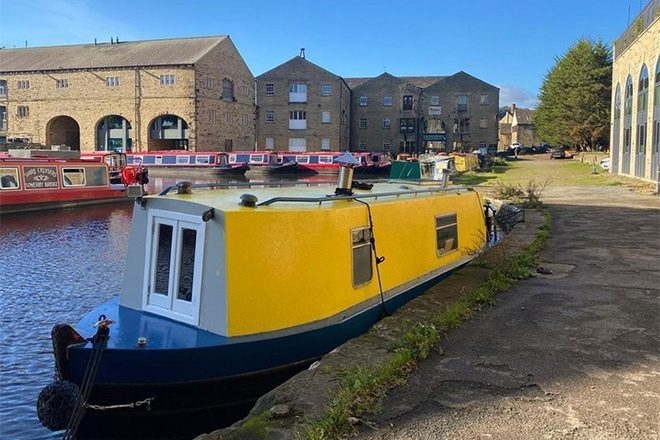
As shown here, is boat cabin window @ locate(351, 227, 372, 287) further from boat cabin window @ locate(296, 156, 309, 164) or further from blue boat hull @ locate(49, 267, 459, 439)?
boat cabin window @ locate(296, 156, 309, 164)

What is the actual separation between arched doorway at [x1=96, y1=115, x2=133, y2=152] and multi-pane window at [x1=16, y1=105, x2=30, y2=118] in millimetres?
6984

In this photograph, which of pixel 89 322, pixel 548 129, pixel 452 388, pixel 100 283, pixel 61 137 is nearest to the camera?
pixel 452 388

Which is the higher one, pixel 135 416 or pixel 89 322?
pixel 89 322

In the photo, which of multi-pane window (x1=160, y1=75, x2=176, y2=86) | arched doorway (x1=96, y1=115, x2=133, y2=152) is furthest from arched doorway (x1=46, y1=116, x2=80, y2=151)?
multi-pane window (x1=160, y1=75, x2=176, y2=86)

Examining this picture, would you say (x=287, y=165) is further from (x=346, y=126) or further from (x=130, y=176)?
(x=346, y=126)

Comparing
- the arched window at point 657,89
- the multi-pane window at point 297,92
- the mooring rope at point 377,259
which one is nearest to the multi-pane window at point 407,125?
the multi-pane window at point 297,92

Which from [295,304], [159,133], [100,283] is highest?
[159,133]

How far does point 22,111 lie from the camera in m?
51.0

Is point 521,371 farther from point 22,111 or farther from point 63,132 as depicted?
point 63,132

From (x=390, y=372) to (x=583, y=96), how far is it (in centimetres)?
5296

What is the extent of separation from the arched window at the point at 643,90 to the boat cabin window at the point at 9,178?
24.8m

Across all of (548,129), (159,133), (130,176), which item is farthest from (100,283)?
(548,129)

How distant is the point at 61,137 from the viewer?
52.9 metres

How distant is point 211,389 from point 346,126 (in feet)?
184
